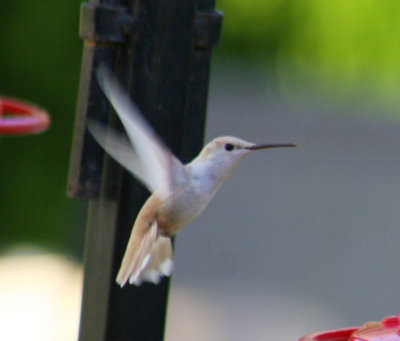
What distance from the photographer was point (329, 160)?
9.23 meters

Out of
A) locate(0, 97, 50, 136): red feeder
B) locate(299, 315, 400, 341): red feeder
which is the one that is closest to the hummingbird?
locate(299, 315, 400, 341): red feeder

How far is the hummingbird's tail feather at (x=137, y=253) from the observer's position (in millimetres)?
1894

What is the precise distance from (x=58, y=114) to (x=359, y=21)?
10.7ft

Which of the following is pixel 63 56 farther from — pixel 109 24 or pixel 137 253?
pixel 137 253

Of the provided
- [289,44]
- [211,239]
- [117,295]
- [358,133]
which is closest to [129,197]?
[117,295]

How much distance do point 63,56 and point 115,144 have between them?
13.5 feet

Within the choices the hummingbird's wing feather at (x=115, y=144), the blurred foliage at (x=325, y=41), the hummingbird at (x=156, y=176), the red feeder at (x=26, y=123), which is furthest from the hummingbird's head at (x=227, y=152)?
the blurred foliage at (x=325, y=41)

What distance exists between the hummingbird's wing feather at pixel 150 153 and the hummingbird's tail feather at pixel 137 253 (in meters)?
0.09

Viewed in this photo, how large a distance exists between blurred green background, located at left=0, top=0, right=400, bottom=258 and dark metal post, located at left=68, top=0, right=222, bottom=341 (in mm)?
3608

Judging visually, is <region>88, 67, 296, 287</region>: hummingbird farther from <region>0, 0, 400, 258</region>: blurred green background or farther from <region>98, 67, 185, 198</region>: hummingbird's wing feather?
<region>0, 0, 400, 258</region>: blurred green background

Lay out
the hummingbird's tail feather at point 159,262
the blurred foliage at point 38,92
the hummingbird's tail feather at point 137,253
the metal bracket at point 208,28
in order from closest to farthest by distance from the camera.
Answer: the hummingbird's tail feather at point 137,253, the hummingbird's tail feather at point 159,262, the metal bracket at point 208,28, the blurred foliage at point 38,92

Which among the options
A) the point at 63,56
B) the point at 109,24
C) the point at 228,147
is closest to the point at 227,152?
the point at 228,147

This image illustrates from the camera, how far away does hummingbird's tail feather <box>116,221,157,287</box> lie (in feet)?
6.21

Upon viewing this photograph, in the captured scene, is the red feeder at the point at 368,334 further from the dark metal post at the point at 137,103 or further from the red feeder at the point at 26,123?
the red feeder at the point at 26,123
